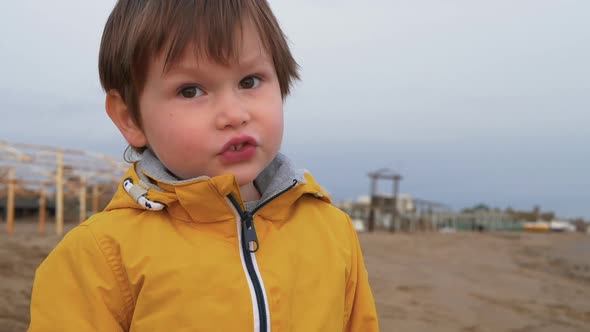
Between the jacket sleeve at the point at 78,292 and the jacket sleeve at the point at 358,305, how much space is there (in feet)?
2.14

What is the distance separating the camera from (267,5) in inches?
56.3

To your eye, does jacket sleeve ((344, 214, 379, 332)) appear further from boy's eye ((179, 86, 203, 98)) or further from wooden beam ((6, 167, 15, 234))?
wooden beam ((6, 167, 15, 234))

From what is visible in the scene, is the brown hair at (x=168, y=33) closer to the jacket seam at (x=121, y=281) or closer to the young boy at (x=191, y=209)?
the young boy at (x=191, y=209)

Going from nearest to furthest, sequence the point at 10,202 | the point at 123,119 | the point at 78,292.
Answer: the point at 78,292, the point at 123,119, the point at 10,202

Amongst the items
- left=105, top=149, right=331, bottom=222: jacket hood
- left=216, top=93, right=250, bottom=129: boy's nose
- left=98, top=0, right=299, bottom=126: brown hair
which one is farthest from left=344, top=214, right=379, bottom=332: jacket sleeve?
left=98, top=0, right=299, bottom=126: brown hair

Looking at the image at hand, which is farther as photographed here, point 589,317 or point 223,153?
point 589,317

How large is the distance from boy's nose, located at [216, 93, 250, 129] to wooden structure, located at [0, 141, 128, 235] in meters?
12.7

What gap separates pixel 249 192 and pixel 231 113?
1.12ft

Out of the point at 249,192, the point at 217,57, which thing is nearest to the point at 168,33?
the point at 217,57

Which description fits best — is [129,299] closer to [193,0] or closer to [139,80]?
[139,80]

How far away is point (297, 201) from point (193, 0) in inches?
25.3

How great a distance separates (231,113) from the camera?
1.27 m

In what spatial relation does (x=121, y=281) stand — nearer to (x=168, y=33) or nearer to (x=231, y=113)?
(x=231, y=113)

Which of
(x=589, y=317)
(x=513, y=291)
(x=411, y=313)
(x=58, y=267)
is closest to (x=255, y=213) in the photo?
(x=58, y=267)
